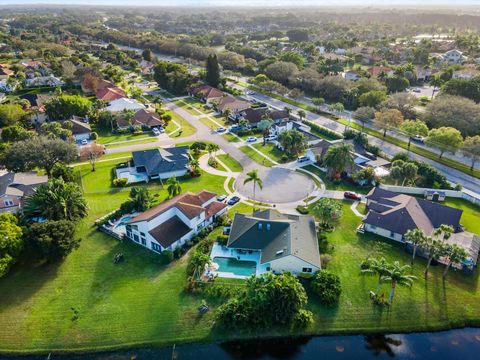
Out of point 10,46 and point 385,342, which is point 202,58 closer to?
point 10,46

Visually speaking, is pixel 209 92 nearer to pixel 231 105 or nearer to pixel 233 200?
pixel 231 105

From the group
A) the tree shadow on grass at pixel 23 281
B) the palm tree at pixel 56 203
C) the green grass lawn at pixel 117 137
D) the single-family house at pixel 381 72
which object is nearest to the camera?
the tree shadow on grass at pixel 23 281

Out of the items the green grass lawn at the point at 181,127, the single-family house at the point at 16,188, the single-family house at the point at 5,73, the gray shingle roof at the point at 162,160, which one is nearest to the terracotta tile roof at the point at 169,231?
the gray shingle roof at the point at 162,160

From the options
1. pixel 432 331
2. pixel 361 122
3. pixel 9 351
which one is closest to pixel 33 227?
pixel 9 351

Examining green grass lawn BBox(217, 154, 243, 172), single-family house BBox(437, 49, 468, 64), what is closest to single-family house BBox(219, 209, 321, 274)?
green grass lawn BBox(217, 154, 243, 172)

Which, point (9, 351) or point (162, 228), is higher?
point (162, 228)

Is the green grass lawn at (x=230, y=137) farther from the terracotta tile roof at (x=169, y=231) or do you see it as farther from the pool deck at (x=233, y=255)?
the pool deck at (x=233, y=255)

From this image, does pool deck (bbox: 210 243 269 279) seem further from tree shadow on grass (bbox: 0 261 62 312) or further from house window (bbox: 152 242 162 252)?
tree shadow on grass (bbox: 0 261 62 312)

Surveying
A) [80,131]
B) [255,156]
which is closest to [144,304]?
[255,156]
